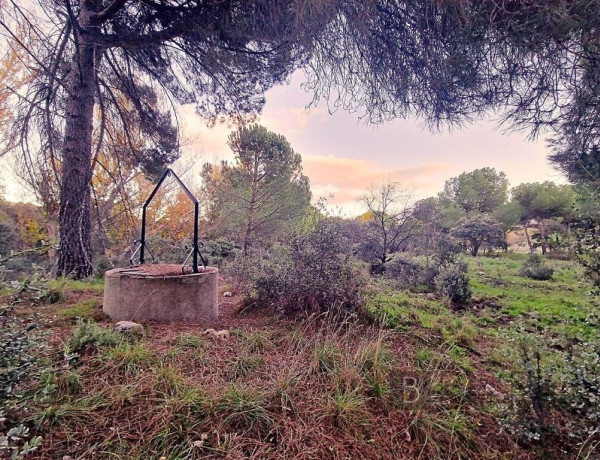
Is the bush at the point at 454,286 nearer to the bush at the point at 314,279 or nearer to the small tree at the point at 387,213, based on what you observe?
the bush at the point at 314,279

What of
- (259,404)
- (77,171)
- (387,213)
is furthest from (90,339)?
(387,213)

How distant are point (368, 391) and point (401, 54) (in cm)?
276

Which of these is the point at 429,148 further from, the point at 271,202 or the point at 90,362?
the point at 271,202

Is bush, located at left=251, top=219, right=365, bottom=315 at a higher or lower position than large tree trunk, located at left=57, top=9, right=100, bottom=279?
lower

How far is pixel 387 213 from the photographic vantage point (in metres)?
9.51

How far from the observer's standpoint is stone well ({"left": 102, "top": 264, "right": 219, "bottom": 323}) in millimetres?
2629

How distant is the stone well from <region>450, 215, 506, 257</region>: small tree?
1545cm

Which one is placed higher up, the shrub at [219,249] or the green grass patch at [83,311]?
the shrub at [219,249]

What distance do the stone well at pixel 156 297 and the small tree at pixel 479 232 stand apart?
1545 centimetres

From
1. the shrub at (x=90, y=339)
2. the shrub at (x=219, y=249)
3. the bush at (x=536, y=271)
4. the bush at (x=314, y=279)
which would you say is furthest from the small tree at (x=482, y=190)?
the shrub at (x=90, y=339)

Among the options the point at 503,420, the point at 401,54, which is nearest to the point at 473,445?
the point at 503,420

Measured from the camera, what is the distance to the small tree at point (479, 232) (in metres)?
15.1

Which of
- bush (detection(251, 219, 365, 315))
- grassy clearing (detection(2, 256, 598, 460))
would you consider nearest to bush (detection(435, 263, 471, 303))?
bush (detection(251, 219, 365, 315))

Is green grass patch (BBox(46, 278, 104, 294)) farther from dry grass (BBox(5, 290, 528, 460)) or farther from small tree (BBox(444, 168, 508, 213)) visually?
small tree (BBox(444, 168, 508, 213))
